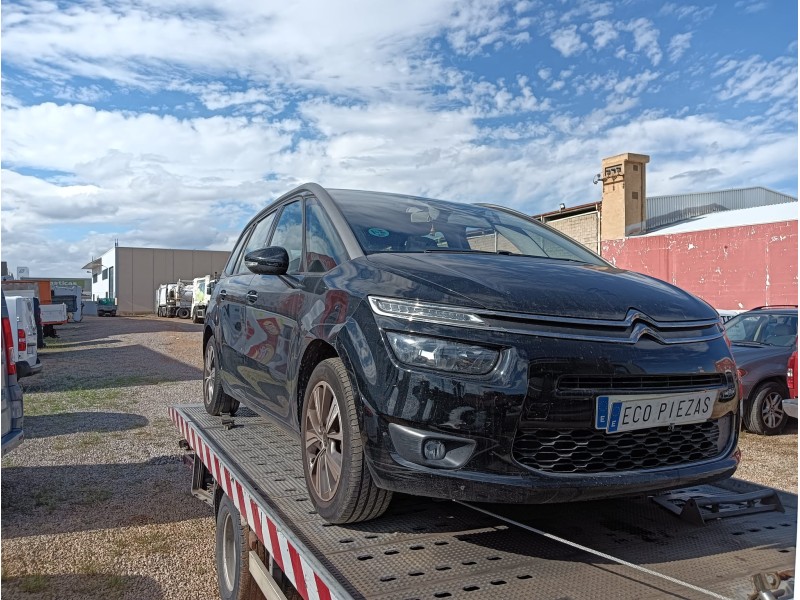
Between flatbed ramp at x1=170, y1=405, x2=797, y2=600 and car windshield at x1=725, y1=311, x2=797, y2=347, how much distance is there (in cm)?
592

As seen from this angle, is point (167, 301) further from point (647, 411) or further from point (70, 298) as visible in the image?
point (647, 411)

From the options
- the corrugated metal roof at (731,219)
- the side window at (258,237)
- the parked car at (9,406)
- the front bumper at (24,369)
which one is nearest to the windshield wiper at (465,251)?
the side window at (258,237)

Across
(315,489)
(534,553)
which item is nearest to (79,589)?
(315,489)

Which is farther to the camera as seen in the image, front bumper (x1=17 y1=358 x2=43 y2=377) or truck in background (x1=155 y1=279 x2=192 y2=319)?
truck in background (x1=155 y1=279 x2=192 y2=319)

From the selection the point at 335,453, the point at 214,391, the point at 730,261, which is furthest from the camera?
the point at 730,261

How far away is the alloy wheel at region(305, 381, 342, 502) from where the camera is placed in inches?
102

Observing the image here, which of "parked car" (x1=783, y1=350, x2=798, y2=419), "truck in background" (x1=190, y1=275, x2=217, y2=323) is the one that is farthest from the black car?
"truck in background" (x1=190, y1=275, x2=217, y2=323)

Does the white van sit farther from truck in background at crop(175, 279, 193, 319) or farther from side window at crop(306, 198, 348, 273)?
truck in background at crop(175, 279, 193, 319)

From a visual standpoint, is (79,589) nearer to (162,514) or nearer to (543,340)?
(162,514)

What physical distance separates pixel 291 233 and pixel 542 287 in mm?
1753

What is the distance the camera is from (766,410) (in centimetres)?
779

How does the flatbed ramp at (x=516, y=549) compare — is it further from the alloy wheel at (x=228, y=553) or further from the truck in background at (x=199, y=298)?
the truck in background at (x=199, y=298)

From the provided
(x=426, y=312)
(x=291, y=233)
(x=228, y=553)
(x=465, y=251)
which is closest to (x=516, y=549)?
(x=426, y=312)

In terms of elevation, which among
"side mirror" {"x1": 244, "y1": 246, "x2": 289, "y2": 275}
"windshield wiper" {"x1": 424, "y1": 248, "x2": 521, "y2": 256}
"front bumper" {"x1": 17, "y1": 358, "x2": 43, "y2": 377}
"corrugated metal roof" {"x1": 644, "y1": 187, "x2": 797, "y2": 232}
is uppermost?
"corrugated metal roof" {"x1": 644, "y1": 187, "x2": 797, "y2": 232}
